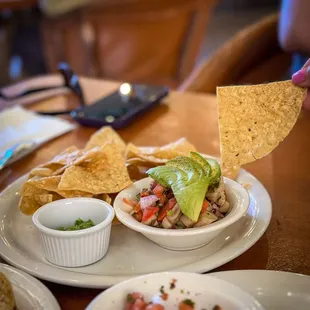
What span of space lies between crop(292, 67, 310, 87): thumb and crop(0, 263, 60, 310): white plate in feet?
2.23

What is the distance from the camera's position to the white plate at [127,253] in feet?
2.97

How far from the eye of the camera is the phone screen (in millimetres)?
1711

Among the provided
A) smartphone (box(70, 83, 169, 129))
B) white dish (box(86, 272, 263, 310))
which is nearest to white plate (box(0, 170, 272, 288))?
white dish (box(86, 272, 263, 310))

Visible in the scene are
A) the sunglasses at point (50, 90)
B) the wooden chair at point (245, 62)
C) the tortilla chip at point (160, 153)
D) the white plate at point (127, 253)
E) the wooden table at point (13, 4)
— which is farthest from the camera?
the wooden table at point (13, 4)

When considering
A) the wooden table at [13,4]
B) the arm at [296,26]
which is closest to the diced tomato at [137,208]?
the arm at [296,26]

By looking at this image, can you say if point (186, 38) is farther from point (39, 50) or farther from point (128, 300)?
point (128, 300)

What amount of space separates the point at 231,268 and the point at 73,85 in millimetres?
1178

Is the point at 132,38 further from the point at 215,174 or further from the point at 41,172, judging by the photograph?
the point at 215,174

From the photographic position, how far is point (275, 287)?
0.83 metres

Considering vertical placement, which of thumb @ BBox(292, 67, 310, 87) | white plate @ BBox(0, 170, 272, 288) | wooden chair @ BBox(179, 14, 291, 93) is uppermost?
thumb @ BBox(292, 67, 310, 87)

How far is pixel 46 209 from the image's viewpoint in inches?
39.8

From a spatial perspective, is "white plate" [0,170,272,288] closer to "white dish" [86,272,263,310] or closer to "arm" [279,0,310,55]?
"white dish" [86,272,263,310]

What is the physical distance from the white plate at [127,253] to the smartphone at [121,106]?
1.96 feet

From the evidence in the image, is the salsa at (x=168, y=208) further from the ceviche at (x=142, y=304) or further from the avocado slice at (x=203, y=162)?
the ceviche at (x=142, y=304)
